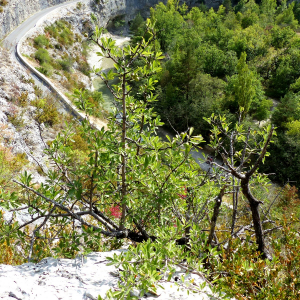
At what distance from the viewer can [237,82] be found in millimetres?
19422

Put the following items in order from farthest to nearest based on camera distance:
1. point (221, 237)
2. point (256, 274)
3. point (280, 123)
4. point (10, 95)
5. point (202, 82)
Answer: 1. point (202, 82)
2. point (280, 123)
3. point (10, 95)
4. point (221, 237)
5. point (256, 274)

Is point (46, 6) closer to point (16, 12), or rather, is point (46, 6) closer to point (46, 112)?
point (16, 12)

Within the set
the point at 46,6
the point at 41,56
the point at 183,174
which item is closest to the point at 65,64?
the point at 41,56

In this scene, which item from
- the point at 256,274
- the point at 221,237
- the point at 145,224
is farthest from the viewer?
the point at 221,237

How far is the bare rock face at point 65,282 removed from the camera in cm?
236

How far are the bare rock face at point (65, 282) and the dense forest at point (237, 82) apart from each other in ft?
38.0

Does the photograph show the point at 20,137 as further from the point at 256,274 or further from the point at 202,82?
the point at 202,82

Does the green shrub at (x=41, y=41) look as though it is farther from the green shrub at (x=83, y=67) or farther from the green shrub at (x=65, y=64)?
the green shrub at (x=83, y=67)

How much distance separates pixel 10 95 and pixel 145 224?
41.5 ft

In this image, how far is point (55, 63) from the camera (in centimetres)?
2322

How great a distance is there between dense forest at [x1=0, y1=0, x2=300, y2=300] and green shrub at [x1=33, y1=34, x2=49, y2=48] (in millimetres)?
9164

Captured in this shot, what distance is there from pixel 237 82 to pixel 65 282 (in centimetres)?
1961

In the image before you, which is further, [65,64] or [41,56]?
[65,64]

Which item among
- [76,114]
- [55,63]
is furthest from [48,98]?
[55,63]
